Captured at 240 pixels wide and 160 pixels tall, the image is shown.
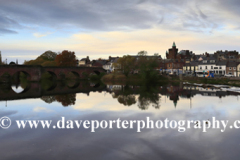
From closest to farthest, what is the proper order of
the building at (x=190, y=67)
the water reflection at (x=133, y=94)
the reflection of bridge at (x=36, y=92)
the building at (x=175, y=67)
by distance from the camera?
the water reflection at (x=133, y=94)
the reflection of bridge at (x=36, y=92)
the building at (x=190, y=67)
the building at (x=175, y=67)

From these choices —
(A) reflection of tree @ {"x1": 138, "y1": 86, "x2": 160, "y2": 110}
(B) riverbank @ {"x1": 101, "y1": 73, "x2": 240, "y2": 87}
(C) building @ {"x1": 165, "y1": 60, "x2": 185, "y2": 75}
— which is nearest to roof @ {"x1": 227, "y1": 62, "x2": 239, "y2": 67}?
(C) building @ {"x1": 165, "y1": 60, "x2": 185, "y2": 75}

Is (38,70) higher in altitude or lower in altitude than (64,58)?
lower

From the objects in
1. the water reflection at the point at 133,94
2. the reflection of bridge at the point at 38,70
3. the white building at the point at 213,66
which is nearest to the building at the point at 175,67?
the white building at the point at 213,66

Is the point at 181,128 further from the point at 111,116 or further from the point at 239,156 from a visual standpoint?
the point at 111,116

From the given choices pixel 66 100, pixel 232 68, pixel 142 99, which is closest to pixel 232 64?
pixel 232 68

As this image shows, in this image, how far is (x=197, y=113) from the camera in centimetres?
2222

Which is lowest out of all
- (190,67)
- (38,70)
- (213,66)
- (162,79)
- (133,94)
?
(133,94)

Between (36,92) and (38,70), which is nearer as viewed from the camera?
(36,92)

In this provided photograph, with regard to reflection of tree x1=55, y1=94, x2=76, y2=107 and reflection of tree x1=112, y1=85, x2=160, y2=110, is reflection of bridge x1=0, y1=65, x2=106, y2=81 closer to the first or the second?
reflection of tree x1=55, y1=94, x2=76, y2=107

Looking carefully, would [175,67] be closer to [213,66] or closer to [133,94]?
[213,66]

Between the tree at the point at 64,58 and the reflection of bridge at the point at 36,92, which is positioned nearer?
the reflection of bridge at the point at 36,92

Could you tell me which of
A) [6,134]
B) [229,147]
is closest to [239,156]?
[229,147]

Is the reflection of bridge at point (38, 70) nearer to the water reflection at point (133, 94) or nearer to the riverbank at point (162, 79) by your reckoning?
the riverbank at point (162, 79)

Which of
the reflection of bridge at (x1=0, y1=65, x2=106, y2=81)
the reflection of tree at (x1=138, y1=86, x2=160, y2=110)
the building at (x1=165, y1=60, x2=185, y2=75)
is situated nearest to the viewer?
the reflection of tree at (x1=138, y1=86, x2=160, y2=110)
